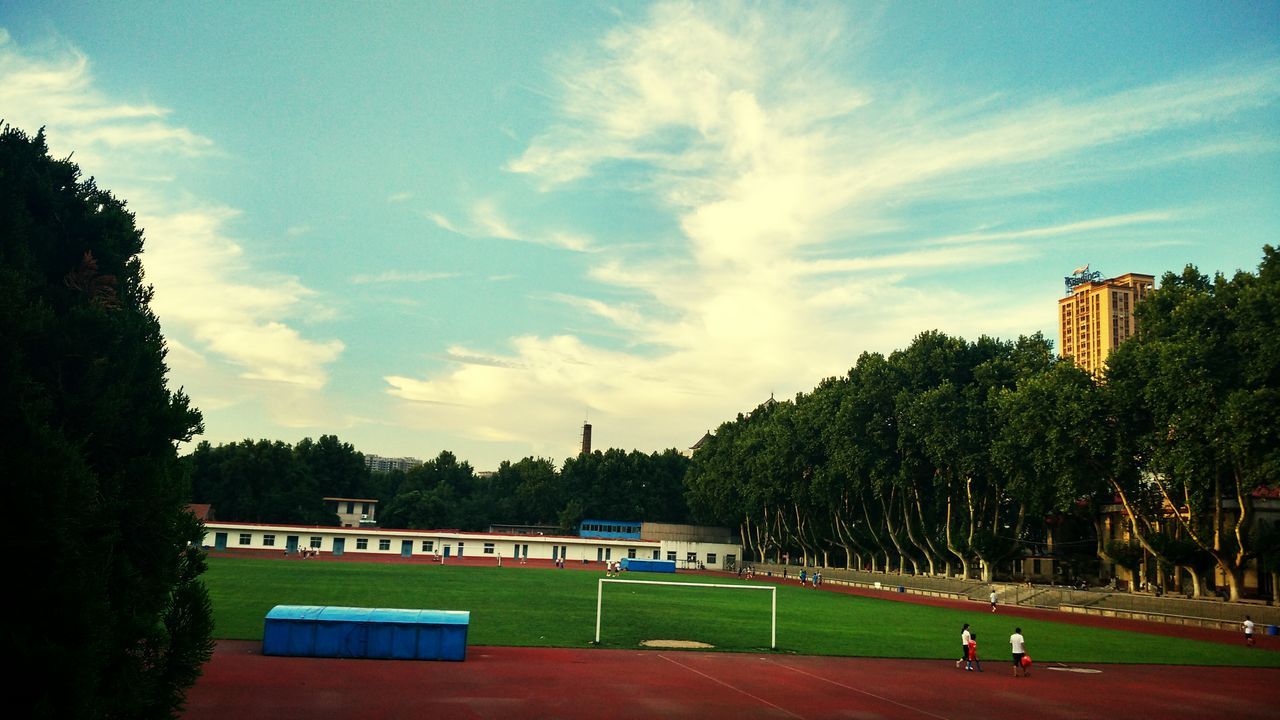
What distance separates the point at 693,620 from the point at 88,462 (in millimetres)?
36798

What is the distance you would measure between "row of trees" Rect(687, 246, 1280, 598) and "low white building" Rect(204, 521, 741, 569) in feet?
64.4

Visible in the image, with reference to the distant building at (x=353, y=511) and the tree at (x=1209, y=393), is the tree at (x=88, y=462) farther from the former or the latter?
the distant building at (x=353, y=511)

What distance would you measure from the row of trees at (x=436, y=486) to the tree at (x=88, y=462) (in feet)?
391

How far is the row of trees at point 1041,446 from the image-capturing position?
4906 cm

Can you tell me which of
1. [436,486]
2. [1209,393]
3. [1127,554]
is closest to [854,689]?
[1209,393]

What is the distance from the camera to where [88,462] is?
33.9ft

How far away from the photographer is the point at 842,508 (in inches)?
3760

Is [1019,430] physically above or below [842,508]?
above

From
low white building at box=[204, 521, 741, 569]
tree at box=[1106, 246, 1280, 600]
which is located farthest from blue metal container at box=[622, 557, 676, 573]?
tree at box=[1106, 246, 1280, 600]

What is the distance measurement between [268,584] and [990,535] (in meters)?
53.3

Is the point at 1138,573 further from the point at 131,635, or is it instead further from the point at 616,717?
the point at 131,635

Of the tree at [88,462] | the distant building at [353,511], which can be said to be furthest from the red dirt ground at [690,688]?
the distant building at [353,511]

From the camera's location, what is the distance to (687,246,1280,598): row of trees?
49062 millimetres

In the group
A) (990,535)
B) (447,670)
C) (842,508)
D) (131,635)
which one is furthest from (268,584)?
(842,508)
